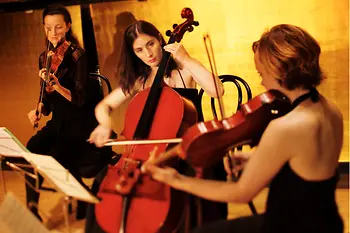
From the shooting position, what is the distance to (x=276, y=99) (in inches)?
53.9

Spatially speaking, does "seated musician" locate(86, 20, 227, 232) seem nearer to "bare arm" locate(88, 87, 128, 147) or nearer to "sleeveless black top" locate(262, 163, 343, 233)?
"bare arm" locate(88, 87, 128, 147)

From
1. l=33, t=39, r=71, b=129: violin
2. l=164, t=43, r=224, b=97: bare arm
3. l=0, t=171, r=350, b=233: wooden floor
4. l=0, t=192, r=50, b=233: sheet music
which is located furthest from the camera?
l=0, t=171, r=350, b=233: wooden floor

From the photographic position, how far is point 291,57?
1.34 metres

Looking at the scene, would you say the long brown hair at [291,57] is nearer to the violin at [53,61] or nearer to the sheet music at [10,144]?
the sheet music at [10,144]

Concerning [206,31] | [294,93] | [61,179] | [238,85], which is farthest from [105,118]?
[206,31]

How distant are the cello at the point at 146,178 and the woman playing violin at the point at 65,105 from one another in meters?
0.61

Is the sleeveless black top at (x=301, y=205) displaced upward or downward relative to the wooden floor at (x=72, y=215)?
upward

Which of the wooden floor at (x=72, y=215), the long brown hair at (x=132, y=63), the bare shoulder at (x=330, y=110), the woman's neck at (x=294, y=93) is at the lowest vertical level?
the wooden floor at (x=72, y=215)

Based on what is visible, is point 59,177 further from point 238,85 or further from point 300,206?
point 238,85

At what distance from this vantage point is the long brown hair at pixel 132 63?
6.73ft

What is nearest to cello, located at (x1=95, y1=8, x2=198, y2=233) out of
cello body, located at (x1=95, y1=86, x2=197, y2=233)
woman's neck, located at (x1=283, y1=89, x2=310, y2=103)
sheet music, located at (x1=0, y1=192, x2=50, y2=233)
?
cello body, located at (x1=95, y1=86, x2=197, y2=233)

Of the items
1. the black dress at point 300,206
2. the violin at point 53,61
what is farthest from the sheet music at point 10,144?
the black dress at point 300,206

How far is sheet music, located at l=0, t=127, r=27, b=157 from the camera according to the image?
174 cm

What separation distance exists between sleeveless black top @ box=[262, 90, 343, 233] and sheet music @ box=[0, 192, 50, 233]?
0.82 metres
